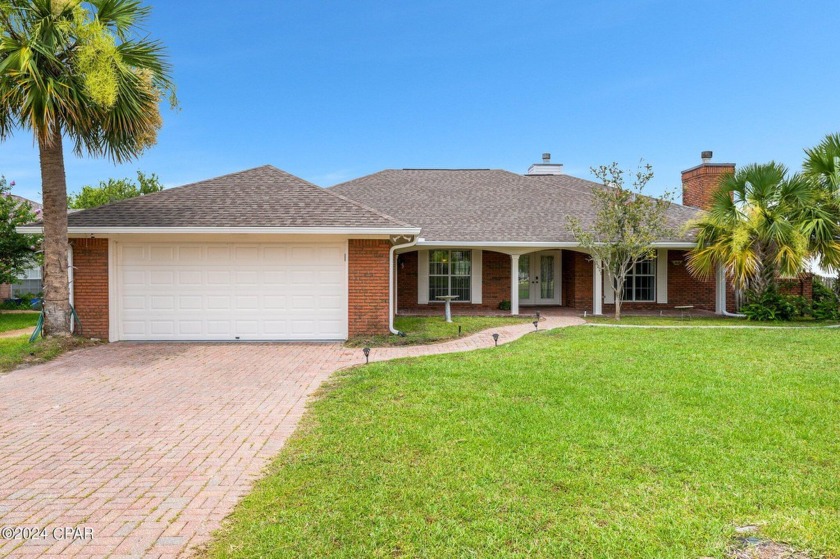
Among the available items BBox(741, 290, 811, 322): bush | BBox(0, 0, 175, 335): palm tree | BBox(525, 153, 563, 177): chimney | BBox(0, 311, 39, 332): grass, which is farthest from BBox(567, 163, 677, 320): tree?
BBox(0, 311, 39, 332): grass

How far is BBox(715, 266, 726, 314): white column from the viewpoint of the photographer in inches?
629

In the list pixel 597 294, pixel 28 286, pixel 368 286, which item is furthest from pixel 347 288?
pixel 28 286

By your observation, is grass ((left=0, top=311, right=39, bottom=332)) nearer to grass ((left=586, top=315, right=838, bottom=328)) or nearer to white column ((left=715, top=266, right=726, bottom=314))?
grass ((left=586, top=315, right=838, bottom=328))

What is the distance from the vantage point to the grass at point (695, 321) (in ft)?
44.0

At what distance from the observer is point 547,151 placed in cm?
2605

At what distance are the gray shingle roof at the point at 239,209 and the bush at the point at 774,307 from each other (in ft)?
36.2

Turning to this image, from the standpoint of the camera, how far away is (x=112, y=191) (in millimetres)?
31031

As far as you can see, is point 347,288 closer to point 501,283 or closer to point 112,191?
point 501,283

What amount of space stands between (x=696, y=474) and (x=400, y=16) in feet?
53.0

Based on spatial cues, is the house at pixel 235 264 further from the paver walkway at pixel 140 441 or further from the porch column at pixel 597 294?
the porch column at pixel 597 294

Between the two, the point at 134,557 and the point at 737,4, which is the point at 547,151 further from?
the point at 134,557

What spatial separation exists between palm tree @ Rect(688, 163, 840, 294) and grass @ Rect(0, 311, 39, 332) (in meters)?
20.2

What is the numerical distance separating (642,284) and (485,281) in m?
5.57

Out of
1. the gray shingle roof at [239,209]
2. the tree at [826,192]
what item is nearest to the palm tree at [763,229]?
the tree at [826,192]
